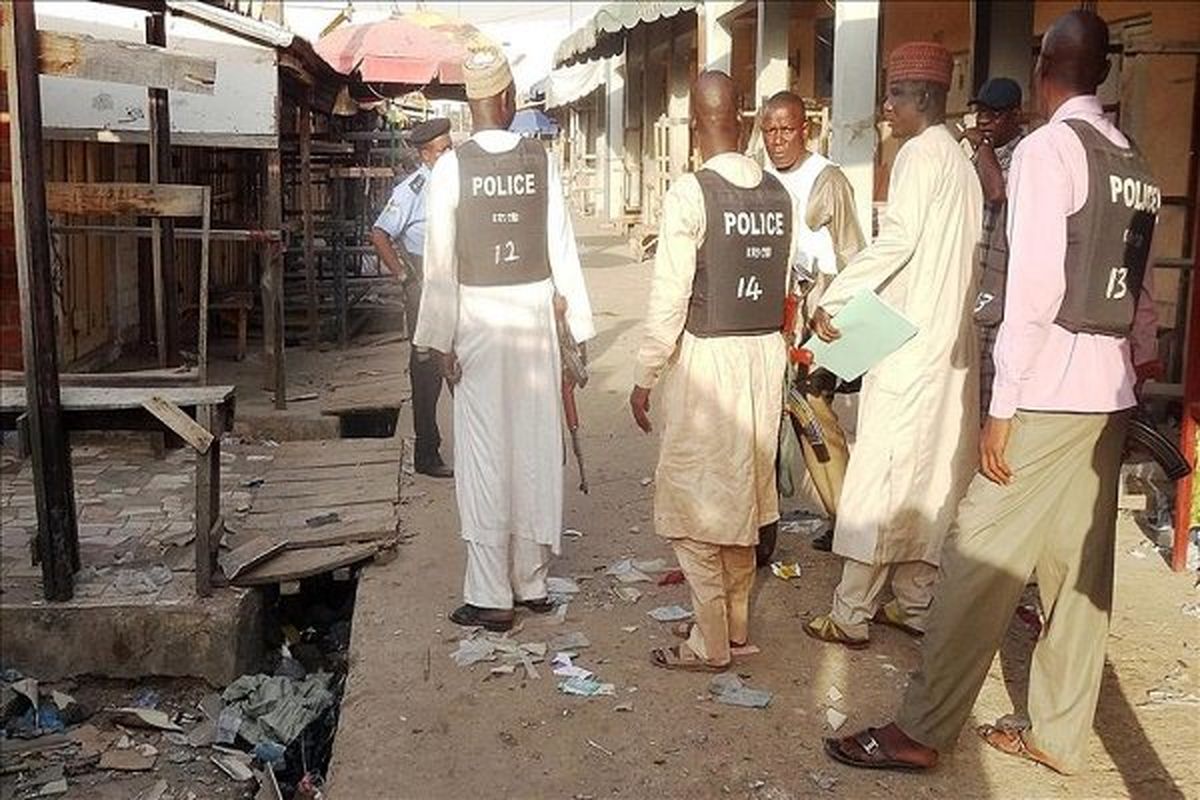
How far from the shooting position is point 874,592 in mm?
4324

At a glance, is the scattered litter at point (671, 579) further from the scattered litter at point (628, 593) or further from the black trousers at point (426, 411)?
the black trousers at point (426, 411)

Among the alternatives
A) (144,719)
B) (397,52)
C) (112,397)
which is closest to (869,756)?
(144,719)

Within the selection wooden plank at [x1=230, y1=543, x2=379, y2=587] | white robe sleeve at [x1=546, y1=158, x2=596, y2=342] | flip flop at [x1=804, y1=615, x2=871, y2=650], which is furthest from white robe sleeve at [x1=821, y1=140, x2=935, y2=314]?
wooden plank at [x1=230, y1=543, x2=379, y2=587]

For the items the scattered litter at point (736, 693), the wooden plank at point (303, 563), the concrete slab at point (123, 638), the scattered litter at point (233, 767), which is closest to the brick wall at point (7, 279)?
the concrete slab at point (123, 638)

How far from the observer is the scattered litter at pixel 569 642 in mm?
4340

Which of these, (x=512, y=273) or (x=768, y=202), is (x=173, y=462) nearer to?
(x=512, y=273)

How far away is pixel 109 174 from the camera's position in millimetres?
9117

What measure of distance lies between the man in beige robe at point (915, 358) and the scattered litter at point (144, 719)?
8.19 feet

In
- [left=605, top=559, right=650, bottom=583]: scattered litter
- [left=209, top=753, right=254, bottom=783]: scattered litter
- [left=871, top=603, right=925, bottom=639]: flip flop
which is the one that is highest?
[left=871, top=603, right=925, bottom=639]: flip flop

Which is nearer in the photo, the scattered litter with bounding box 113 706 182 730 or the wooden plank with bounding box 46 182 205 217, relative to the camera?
the scattered litter with bounding box 113 706 182 730

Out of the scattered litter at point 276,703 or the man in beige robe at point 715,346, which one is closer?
the man in beige robe at point 715,346

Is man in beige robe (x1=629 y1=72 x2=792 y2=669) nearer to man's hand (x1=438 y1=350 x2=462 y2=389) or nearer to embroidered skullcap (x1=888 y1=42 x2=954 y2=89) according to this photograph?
embroidered skullcap (x1=888 y1=42 x2=954 y2=89)

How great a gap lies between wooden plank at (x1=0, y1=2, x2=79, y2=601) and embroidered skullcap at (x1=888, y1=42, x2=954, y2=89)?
A: 9.93ft

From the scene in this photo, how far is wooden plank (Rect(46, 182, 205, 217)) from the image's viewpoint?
6.04 meters
